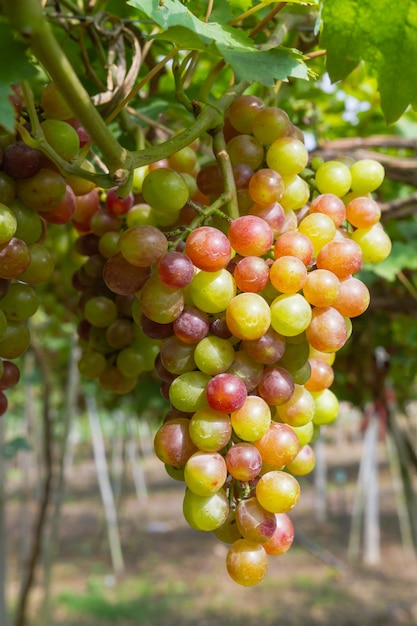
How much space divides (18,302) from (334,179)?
1.15 ft

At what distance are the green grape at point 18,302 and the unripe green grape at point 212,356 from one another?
0.58 ft

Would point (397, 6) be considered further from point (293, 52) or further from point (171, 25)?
point (171, 25)

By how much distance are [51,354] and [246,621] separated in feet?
11.4

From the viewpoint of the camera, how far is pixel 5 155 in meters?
0.53

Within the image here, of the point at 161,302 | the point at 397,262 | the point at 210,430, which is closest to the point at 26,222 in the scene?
the point at 161,302

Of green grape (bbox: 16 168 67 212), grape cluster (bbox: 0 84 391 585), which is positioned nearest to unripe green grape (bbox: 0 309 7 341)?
grape cluster (bbox: 0 84 391 585)

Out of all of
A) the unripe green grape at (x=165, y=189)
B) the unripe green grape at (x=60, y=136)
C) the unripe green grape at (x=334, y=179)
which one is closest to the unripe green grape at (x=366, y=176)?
the unripe green grape at (x=334, y=179)

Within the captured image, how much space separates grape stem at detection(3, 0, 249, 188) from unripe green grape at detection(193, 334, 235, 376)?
0.51ft

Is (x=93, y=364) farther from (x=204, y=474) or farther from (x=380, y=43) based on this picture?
(x=380, y=43)

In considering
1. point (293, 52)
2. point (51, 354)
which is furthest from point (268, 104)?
point (51, 354)

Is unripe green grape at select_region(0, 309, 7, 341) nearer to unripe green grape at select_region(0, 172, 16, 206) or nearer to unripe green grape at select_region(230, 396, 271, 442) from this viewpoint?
unripe green grape at select_region(0, 172, 16, 206)

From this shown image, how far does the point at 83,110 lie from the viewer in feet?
1.40

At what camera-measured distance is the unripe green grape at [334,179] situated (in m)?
0.64

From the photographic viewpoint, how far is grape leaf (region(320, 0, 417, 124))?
62 cm
